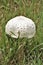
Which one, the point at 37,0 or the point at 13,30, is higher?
the point at 37,0

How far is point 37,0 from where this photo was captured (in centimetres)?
327

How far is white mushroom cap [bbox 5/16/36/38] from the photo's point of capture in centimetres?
251

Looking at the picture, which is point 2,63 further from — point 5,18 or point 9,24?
point 5,18

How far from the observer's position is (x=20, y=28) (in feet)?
8.21

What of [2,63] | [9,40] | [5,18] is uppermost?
[5,18]

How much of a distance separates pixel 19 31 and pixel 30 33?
0.39ft

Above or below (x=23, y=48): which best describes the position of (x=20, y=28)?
above

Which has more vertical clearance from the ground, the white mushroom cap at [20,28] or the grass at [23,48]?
the white mushroom cap at [20,28]

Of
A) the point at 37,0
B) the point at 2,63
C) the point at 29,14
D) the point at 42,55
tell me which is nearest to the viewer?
the point at 2,63

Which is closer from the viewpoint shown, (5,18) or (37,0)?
(5,18)

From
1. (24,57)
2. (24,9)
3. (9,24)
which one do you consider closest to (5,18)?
(24,9)

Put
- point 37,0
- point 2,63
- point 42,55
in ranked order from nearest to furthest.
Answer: point 2,63
point 42,55
point 37,0

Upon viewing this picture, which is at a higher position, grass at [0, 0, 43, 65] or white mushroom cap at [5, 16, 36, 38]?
white mushroom cap at [5, 16, 36, 38]

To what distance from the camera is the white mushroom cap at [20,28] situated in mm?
2510
